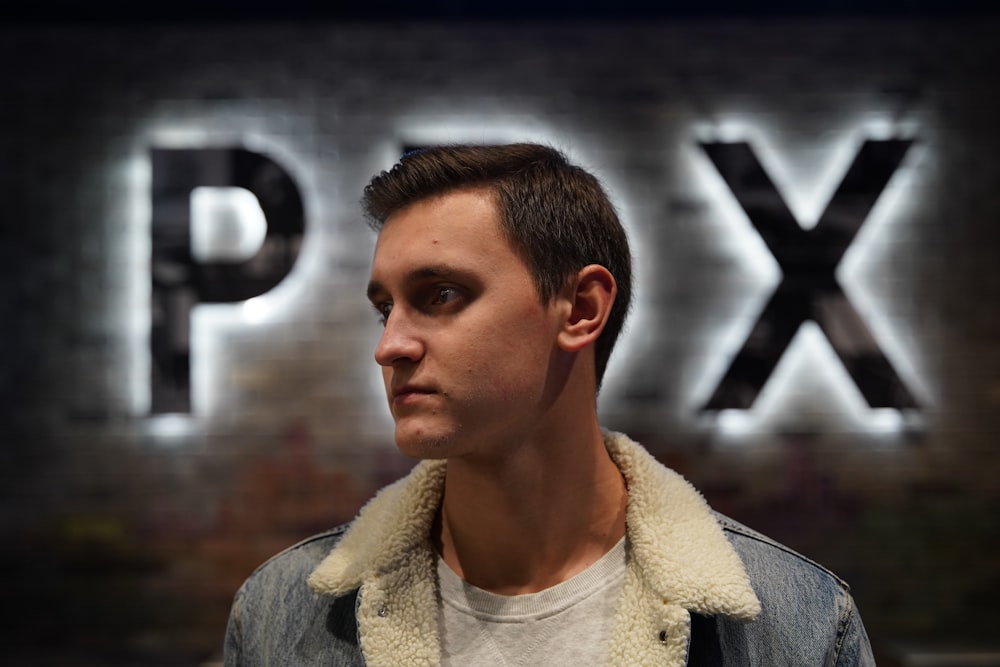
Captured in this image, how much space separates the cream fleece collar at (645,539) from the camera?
4.24 feet

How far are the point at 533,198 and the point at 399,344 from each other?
287 mm

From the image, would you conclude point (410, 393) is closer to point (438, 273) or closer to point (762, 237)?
point (438, 273)

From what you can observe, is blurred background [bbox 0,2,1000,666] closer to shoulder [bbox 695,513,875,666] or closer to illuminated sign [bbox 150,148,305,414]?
illuminated sign [bbox 150,148,305,414]

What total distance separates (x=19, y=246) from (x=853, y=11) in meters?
3.14

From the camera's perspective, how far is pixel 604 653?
1295 mm

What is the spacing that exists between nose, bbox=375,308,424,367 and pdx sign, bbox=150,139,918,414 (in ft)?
7.37

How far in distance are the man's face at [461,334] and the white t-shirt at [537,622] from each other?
0.21 metres

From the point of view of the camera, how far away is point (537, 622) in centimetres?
133

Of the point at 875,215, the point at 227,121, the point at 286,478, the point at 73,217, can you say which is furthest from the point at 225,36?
the point at 875,215

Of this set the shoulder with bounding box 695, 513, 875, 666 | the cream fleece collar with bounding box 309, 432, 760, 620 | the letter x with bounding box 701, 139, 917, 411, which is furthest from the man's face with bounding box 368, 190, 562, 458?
the letter x with bounding box 701, 139, 917, 411

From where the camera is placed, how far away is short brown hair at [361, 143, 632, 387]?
4.43 ft

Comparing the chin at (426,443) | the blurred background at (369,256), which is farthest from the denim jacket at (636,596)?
the blurred background at (369,256)

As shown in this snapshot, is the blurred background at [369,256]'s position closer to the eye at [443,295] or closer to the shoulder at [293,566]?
the shoulder at [293,566]

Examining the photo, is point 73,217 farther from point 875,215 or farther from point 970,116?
point 970,116
